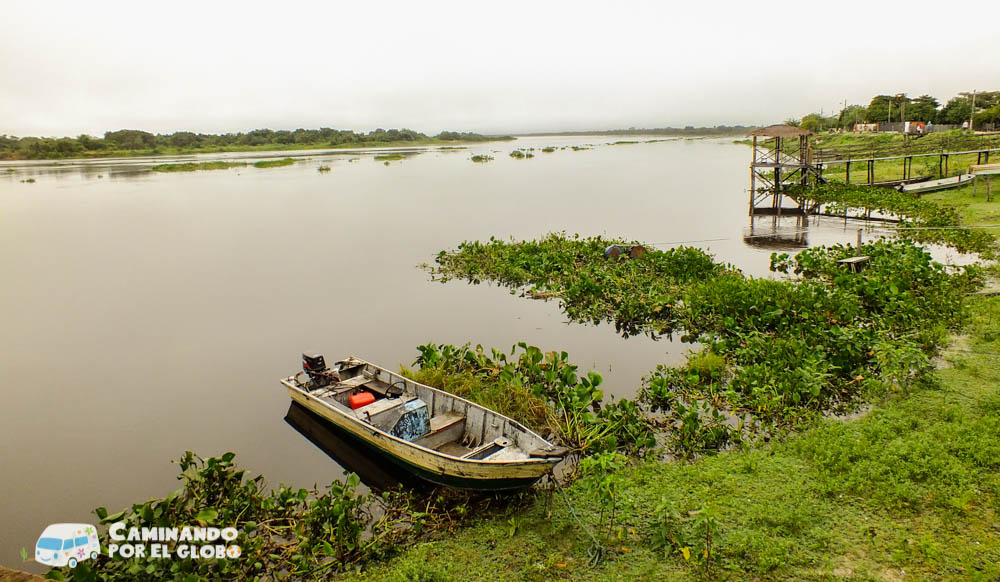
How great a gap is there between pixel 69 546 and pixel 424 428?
171 inches

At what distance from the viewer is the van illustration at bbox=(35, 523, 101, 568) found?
5879 mm

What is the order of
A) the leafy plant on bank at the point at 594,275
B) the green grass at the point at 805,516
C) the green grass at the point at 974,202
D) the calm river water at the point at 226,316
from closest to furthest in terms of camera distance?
the green grass at the point at 805,516 → the calm river water at the point at 226,316 → the leafy plant on bank at the point at 594,275 → the green grass at the point at 974,202

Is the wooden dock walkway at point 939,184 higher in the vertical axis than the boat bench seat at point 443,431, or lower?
higher

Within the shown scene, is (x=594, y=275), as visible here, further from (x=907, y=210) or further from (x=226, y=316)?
(x=907, y=210)

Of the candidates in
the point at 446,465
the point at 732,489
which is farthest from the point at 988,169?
the point at 446,465

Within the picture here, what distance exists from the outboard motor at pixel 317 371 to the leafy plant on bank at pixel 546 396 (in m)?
1.50

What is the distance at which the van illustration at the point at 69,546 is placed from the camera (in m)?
5.88

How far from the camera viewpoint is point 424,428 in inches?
333

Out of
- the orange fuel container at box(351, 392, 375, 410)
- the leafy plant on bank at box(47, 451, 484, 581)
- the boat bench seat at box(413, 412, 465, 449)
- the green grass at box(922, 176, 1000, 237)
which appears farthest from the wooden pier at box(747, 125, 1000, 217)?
the leafy plant on bank at box(47, 451, 484, 581)

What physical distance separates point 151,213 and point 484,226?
22645 mm

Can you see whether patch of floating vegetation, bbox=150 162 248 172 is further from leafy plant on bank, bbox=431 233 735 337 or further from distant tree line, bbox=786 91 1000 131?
distant tree line, bbox=786 91 1000 131

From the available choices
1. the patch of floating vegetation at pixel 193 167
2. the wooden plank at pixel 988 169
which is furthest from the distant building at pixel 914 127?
the patch of floating vegetation at pixel 193 167

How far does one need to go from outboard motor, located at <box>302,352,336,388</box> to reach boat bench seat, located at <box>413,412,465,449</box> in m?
2.53

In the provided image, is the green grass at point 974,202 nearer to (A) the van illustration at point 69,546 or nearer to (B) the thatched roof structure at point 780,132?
(B) the thatched roof structure at point 780,132
